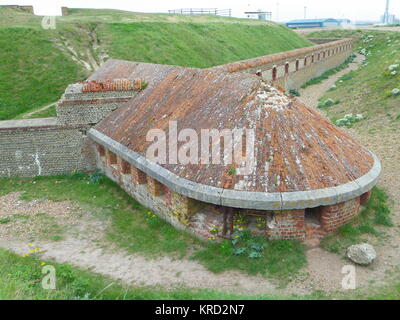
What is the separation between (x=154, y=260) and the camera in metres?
7.09

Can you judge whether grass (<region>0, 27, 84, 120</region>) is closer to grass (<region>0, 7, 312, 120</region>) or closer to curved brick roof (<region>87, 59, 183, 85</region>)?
grass (<region>0, 7, 312, 120</region>)

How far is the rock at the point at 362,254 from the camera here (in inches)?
243

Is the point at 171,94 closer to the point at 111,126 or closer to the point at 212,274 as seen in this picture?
the point at 111,126

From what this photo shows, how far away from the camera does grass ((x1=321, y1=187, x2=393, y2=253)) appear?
22.2ft

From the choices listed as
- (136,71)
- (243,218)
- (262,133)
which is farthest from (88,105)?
(243,218)

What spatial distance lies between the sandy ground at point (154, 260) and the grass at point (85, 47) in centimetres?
737

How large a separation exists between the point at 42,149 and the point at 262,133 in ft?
25.7

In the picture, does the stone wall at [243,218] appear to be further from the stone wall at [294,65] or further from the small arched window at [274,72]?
the small arched window at [274,72]

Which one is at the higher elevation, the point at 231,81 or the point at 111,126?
the point at 231,81

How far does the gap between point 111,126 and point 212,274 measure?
629cm

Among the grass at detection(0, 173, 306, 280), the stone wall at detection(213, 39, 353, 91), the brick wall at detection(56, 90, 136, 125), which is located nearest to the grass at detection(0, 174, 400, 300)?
the grass at detection(0, 173, 306, 280)

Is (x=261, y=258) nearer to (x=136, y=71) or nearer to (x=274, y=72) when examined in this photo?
(x=136, y=71)

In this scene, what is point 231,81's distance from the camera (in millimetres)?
9211
